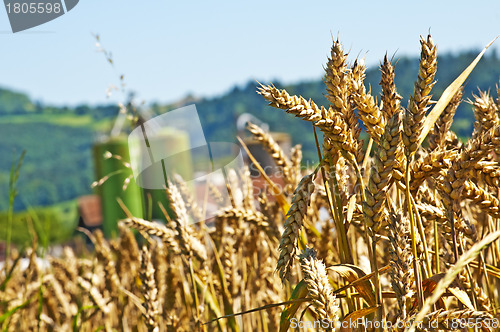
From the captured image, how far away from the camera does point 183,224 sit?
0.93m

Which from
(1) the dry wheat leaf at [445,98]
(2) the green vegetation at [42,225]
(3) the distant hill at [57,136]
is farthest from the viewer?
(3) the distant hill at [57,136]

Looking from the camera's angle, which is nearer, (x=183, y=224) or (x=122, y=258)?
(x=183, y=224)

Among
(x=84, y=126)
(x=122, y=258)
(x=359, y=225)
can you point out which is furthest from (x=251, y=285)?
(x=84, y=126)

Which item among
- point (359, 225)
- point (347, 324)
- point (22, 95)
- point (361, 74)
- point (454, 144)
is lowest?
point (347, 324)

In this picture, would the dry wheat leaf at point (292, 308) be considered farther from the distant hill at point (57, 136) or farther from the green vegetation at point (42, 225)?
the distant hill at point (57, 136)

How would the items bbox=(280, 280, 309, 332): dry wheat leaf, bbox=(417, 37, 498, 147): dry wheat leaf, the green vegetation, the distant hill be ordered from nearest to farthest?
1. bbox=(417, 37, 498, 147): dry wheat leaf
2. bbox=(280, 280, 309, 332): dry wheat leaf
3. the green vegetation
4. the distant hill

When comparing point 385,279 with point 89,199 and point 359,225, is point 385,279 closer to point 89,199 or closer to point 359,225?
point 359,225

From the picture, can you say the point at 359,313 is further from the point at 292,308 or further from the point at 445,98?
the point at 445,98

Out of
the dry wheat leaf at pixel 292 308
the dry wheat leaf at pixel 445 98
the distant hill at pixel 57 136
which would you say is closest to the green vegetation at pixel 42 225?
the dry wheat leaf at pixel 292 308

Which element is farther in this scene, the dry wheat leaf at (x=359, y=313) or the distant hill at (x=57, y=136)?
the distant hill at (x=57, y=136)

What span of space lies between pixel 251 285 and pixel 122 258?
610 mm

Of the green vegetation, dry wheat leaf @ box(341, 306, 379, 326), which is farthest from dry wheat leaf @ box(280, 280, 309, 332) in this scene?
the green vegetation

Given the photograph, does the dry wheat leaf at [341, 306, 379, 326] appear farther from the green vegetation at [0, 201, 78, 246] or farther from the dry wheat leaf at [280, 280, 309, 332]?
the green vegetation at [0, 201, 78, 246]

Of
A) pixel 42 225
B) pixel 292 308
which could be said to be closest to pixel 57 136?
pixel 42 225
